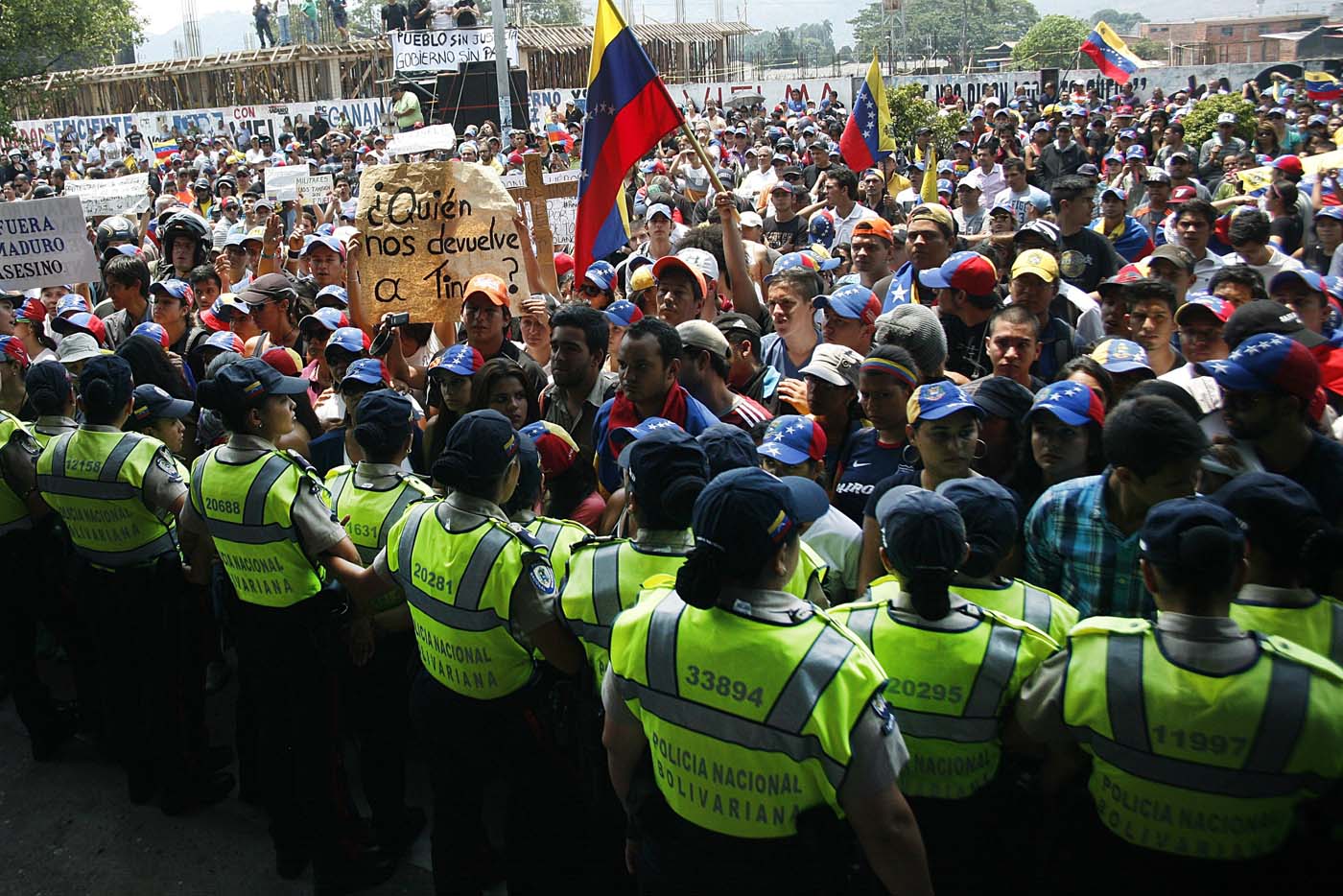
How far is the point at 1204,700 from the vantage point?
90.0 inches

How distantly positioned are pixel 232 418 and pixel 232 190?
13700 mm

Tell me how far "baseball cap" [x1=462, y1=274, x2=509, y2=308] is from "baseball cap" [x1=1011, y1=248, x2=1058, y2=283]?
2624mm

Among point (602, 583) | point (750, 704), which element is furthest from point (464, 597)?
point (750, 704)

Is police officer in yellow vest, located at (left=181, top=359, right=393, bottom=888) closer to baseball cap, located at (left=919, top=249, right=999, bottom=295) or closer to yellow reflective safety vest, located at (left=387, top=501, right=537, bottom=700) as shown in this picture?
yellow reflective safety vest, located at (left=387, top=501, right=537, bottom=700)

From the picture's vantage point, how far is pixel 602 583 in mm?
3014

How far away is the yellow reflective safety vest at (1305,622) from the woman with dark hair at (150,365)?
5.45 m

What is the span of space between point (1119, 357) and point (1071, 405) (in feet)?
2.74

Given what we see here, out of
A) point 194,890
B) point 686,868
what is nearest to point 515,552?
point 686,868

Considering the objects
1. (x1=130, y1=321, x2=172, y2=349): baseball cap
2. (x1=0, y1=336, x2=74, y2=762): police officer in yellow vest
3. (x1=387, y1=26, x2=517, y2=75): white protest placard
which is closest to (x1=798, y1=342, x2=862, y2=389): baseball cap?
(x1=0, y1=336, x2=74, y2=762): police officer in yellow vest

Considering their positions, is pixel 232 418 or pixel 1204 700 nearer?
pixel 1204 700

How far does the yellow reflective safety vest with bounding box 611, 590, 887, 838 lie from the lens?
91.0 inches

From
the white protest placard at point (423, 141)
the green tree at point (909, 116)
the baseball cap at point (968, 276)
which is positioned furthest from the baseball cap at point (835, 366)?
the green tree at point (909, 116)

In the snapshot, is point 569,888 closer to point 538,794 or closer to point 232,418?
point 538,794

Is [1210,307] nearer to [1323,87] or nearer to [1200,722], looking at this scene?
[1200,722]
